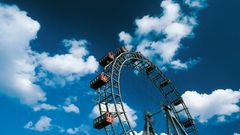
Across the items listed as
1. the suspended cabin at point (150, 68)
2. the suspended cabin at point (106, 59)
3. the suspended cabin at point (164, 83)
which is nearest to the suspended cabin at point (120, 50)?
the suspended cabin at point (106, 59)

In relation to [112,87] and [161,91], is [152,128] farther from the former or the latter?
[161,91]

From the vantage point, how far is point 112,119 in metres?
29.0

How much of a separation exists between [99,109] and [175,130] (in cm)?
856

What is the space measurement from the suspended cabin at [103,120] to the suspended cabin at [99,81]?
4329 millimetres

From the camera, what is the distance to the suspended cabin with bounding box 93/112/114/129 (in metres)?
28.4

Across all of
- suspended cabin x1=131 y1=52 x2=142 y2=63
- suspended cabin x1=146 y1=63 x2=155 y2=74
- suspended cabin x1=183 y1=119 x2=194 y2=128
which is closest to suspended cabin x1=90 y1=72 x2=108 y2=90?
suspended cabin x1=131 y1=52 x2=142 y2=63

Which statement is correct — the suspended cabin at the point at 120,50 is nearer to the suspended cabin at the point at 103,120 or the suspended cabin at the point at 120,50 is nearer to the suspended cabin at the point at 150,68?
the suspended cabin at the point at 150,68

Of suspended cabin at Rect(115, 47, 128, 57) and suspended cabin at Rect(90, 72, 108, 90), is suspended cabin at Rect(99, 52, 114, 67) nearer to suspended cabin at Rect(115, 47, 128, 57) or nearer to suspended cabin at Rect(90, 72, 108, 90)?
suspended cabin at Rect(115, 47, 128, 57)

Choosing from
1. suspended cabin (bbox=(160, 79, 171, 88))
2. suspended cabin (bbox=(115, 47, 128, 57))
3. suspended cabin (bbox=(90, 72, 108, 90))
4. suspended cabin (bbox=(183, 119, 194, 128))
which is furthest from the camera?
suspended cabin (bbox=(160, 79, 171, 88))

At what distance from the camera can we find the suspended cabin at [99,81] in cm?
3204

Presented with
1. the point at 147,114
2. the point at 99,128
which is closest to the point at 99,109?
the point at 99,128

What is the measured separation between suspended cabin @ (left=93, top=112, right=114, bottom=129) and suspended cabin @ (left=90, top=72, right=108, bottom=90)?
4329mm

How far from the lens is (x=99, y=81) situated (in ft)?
105

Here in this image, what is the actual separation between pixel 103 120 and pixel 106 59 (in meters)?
9.23
